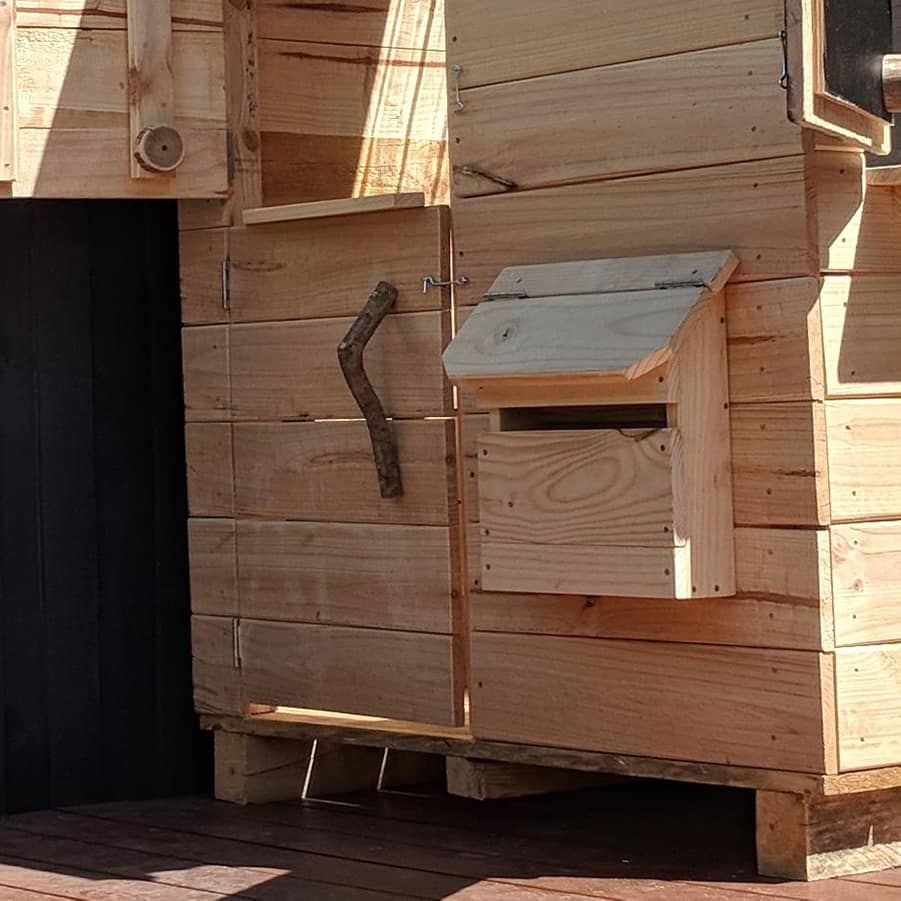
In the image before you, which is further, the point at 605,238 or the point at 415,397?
the point at 415,397

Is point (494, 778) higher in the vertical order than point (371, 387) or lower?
lower

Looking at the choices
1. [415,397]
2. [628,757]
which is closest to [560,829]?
[628,757]

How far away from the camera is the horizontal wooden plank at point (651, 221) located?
3.61 meters

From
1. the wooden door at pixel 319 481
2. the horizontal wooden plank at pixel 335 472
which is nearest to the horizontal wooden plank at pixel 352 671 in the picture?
the wooden door at pixel 319 481

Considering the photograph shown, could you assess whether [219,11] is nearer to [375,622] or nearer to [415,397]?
[415,397]

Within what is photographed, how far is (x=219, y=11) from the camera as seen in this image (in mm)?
4547

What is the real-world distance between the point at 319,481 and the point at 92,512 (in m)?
0.64

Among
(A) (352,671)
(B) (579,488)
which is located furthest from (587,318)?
(A) (352,671)

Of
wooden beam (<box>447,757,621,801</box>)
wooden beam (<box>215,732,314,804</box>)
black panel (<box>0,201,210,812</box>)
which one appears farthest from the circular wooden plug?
wooden beam (<box>447,757,621,801</box>)

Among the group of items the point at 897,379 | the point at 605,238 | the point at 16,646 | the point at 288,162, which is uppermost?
the point at 288,162

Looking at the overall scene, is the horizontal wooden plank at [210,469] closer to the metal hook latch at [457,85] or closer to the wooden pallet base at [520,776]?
the wooden pallet base at [520,776]

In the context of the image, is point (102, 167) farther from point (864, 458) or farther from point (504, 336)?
point (864, 458)

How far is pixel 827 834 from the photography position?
3738 mm

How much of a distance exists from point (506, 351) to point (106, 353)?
1400mm
